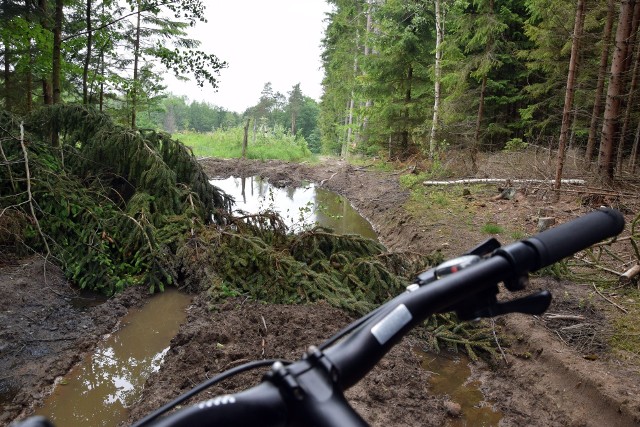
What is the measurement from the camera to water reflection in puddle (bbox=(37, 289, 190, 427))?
399 cm

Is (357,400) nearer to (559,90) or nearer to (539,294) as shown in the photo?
(539,294)

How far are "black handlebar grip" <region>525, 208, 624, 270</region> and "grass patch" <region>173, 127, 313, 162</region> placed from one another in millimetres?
28103

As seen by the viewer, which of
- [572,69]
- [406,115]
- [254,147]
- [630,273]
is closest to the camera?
[630,273]

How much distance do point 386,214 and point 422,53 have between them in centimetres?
945

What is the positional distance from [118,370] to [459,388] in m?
3.88

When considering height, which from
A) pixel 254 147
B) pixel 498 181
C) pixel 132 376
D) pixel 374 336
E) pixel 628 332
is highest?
A: pixel 254 147

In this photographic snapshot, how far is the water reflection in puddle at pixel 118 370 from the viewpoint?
3994 mm

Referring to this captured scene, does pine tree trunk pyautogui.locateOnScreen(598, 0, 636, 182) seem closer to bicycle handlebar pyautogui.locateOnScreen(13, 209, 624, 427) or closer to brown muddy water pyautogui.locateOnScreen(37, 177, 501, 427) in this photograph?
brown muddy water pyautogui.locateOnScreen(37, 177, 501, 427)

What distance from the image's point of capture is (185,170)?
339 inches

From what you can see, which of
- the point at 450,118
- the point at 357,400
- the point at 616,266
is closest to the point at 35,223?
the point at 357,400

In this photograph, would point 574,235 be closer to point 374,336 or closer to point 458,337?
point 374,336

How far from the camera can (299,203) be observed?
15484 mm

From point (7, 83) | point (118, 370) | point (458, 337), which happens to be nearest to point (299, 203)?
point (7, 83)

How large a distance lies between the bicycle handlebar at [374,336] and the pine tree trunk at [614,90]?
33.7 feet
